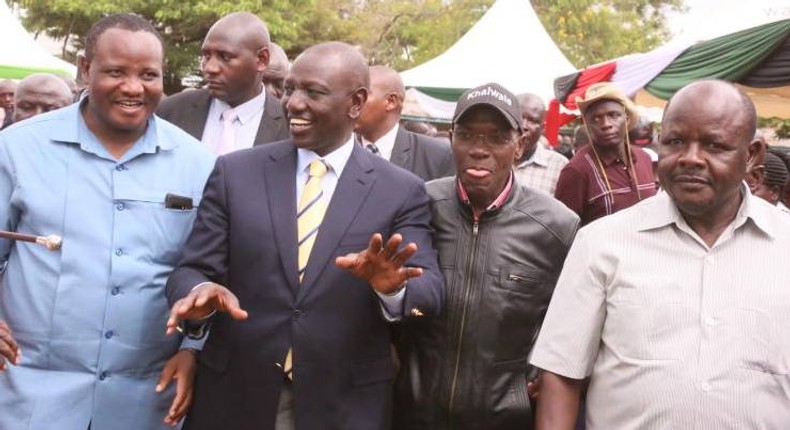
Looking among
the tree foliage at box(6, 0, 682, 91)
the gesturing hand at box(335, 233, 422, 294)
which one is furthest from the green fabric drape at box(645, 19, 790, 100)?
the tree foliage at box(6, 0, 682, 91)

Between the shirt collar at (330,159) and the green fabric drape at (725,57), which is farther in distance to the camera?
the green fabric drape at (725,57)

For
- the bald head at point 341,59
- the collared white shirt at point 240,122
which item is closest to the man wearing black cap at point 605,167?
the collared white shirt at point 240,122

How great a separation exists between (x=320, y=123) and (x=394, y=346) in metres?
0.91

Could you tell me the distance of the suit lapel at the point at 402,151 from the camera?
17.3 feet

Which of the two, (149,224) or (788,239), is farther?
(149,224)

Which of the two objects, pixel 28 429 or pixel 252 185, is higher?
pixel 252 185

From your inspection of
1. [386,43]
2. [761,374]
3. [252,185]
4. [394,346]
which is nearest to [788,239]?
[761,374]

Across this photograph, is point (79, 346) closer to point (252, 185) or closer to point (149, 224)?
point (149, 224)

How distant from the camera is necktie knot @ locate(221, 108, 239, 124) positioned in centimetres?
489

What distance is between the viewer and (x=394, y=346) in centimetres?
346

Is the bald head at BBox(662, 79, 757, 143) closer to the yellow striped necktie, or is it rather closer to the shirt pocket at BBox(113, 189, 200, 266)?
the yellow striped necktie

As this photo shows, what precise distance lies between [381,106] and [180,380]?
283 centimetres

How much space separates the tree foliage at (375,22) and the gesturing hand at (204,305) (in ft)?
52.5

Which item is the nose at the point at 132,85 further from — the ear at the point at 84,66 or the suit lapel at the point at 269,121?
the suit lapel at the point at 269,121
